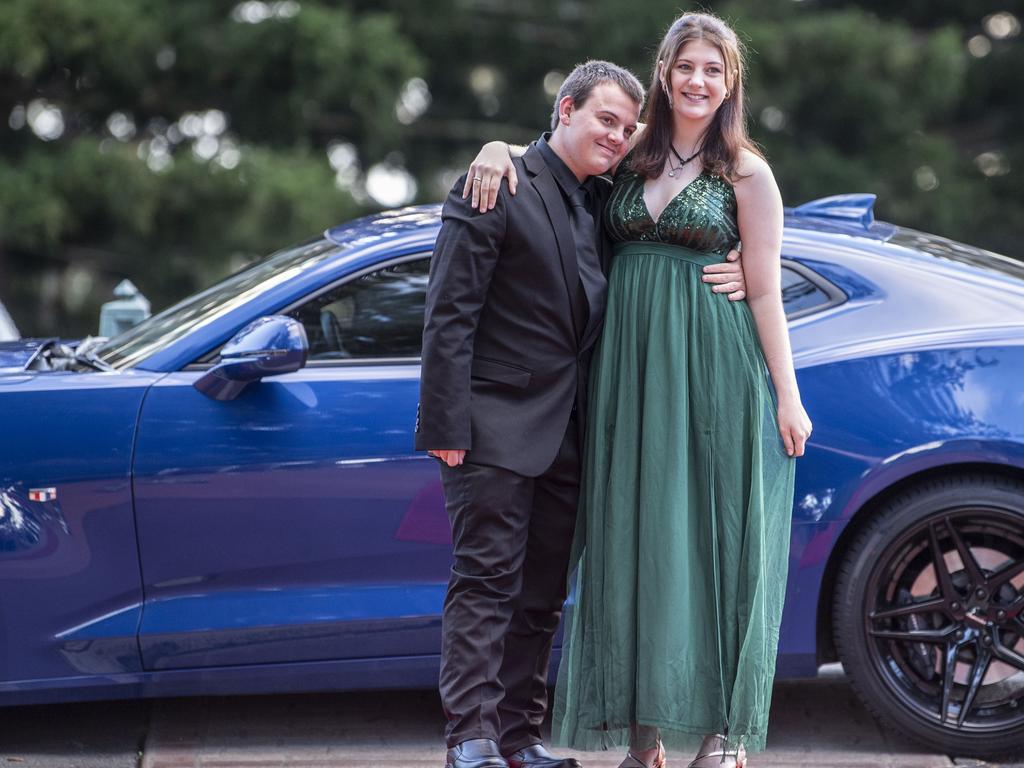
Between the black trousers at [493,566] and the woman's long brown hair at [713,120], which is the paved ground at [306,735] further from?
the woman's long brown hair at [713,120]

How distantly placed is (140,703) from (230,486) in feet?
3.41

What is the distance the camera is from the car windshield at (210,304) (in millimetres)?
4133

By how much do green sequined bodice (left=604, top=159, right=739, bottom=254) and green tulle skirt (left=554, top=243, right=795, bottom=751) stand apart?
1.5 inches

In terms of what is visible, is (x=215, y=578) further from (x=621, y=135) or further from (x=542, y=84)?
(x=542, y=84)

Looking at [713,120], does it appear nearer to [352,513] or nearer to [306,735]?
[352,513]

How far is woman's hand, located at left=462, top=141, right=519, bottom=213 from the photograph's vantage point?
3.31 meters

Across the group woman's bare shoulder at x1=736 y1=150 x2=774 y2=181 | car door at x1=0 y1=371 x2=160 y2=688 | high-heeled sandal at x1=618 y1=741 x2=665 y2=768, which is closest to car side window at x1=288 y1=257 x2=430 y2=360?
car door at x1=0 y1=371 x2=160 y2=688

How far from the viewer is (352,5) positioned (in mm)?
15102

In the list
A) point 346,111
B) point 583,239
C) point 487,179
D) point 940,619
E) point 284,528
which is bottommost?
point 940,619

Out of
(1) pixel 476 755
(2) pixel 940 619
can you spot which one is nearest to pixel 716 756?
(1) pixel 476 755

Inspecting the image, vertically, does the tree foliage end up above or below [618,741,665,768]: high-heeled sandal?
above

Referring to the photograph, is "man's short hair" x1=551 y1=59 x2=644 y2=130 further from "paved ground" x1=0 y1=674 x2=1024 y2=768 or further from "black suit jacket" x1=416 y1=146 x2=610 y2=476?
"paved ground" x1=0 y1=674 x2=1024 y2=768

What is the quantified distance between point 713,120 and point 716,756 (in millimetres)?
1559

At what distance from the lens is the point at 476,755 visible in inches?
135
